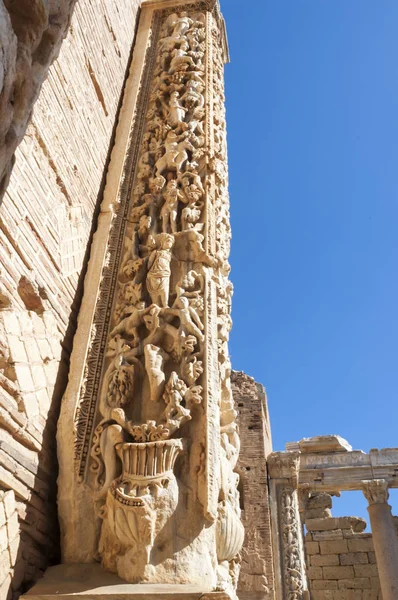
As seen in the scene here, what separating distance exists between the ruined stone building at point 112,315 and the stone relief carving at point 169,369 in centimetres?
1

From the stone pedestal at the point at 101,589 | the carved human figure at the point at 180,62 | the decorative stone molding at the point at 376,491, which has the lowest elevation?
the stone pedestal at the point at 101,589

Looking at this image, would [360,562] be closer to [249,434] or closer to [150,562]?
[249,434]

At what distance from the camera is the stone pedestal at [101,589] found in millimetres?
2596

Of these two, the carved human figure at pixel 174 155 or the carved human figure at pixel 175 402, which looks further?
the carved human figure at pixel 174 155

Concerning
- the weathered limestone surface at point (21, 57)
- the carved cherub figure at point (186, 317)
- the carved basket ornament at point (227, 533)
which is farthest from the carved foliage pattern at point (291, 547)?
the weathered limestone surface at point (21, 57)

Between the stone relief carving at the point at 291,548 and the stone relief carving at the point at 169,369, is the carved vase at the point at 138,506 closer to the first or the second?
the stone relief carving at the point at 169,369

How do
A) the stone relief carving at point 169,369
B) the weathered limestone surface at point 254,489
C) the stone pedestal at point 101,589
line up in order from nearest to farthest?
the stone pedestal at point 101,589
the stone relief carving at point 169,369
the weathered limestone surface at point 254,489

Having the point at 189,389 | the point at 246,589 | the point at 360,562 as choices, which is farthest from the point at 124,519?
the point at 360,562

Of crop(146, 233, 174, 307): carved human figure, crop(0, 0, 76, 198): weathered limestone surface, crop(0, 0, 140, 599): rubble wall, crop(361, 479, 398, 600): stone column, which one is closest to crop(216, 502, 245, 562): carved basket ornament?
crop(0, 0, 140, 599): rubble wall

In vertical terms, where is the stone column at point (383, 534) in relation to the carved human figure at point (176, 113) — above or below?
below

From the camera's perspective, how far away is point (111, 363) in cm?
368

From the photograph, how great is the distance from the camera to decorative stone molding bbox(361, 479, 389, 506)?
41.2ft

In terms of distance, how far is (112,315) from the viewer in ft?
13.4

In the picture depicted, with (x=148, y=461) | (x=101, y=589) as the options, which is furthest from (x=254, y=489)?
(x=101, y=589)
